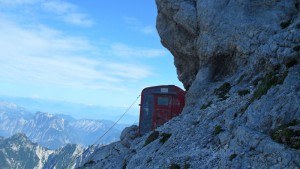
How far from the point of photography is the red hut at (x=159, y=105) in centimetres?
7269

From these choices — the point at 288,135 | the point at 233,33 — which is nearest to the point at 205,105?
the point at 233,33

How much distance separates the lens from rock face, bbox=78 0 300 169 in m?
28.8

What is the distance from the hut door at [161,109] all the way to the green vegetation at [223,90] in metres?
23.8

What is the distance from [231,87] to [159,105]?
2787cm

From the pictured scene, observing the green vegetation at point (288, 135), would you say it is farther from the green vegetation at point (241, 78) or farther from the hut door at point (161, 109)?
the hut door at point (161, 109)

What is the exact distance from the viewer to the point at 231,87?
47.7 meters

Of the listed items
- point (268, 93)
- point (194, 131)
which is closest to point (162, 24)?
point (194, 131)

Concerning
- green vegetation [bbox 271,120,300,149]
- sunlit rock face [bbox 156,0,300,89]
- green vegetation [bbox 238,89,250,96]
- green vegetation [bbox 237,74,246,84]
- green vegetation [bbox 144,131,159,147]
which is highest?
sunlit rock face [bbox 156,0,300,89]

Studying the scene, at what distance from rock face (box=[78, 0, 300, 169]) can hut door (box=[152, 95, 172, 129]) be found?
17.8 ft

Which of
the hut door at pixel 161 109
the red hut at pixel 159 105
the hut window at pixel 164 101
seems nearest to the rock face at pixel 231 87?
the red hut at pixel 159 105

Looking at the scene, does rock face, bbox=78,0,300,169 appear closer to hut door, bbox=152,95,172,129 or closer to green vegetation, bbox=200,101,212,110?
green vegetation, bbox=200,101,212,110

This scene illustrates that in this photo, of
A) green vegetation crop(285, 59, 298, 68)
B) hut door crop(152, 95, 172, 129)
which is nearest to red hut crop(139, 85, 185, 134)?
hut door crop(152, 95, 172, 129)

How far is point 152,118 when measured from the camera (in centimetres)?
Result: 7431

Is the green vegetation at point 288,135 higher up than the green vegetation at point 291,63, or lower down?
lower down
